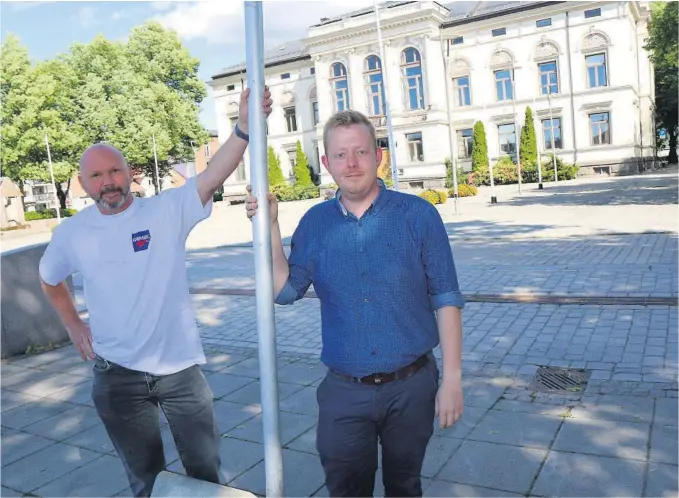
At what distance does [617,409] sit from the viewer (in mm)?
4473

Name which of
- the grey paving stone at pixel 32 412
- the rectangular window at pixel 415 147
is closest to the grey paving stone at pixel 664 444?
the grey paving stone at pixel 32 412

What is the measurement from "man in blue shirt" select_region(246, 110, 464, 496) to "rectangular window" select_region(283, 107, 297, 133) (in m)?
53.6

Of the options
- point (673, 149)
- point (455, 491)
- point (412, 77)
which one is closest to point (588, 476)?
point (455, 491)

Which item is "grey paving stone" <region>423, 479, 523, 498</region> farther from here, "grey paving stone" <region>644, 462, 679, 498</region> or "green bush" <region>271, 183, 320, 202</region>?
"green bush" <region>271, 183, 320, 202</region>

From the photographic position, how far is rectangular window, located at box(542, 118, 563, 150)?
149 feet

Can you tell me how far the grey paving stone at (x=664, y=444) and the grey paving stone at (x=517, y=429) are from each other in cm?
60

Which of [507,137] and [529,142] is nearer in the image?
[529,142]

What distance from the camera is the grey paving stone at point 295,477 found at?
Answer: 372 centimetres

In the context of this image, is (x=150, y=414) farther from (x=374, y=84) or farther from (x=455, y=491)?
(x=374, y=84)

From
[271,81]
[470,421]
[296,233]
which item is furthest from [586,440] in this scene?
[271,81]

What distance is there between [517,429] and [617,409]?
32.7 inches

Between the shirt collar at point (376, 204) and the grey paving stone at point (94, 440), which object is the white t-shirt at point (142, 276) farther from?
the grey paving stone at point (94, 440)

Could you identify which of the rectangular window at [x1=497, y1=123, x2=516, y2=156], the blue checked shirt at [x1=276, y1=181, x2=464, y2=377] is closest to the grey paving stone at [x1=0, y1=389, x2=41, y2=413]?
the blue checked shirt at [x1=276, y1=181, x2=464, y2=377]

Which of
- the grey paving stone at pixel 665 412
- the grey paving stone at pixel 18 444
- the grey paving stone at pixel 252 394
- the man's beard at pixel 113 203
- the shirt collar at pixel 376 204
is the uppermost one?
the man's beard at pixel 113 203
